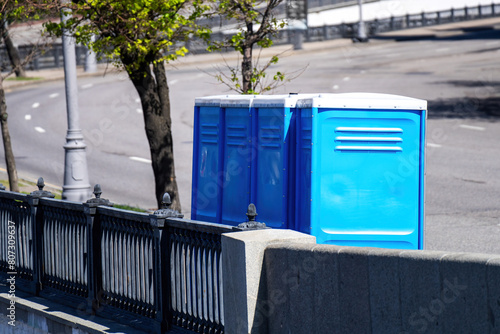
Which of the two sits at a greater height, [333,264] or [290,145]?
[290,145]

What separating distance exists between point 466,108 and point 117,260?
22523mm

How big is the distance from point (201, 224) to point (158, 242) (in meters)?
0.77

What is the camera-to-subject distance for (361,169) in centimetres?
846

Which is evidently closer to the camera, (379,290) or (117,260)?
(379,290)

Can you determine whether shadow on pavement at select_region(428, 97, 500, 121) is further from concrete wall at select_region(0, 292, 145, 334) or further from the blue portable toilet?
concrete wall at select_region(0, 292, 145, 334)

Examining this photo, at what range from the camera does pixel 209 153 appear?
10117 millimetres

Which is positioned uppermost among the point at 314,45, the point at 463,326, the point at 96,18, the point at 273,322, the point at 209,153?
the point at 314,45

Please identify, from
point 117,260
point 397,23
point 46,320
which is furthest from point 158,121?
point 397,23

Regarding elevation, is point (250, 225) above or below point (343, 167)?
below

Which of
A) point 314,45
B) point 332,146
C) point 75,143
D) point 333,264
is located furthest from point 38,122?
point 314,45

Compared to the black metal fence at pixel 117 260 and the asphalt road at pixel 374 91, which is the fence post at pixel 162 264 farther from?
the asphalt road at pixel 374 91

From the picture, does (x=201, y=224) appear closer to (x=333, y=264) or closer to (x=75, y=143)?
(x=333, y=264)

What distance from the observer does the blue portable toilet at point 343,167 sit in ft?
27.5

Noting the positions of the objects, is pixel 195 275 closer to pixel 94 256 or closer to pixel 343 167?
pixel 94 256
